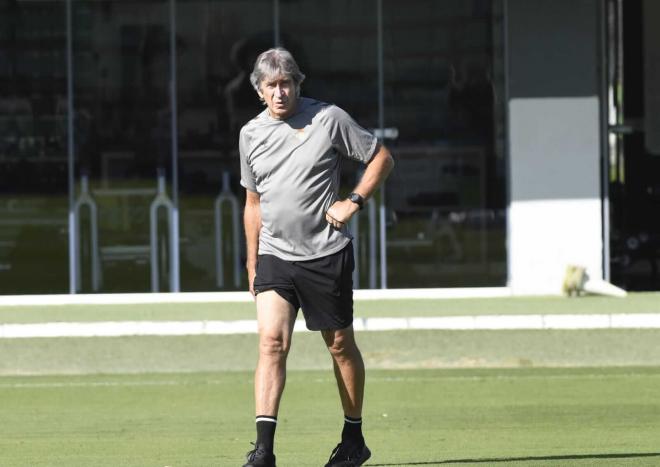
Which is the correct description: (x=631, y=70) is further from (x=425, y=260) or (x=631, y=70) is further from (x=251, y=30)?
(x=251, y=30)

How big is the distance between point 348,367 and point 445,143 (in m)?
9.71

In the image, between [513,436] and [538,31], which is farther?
[538,31]

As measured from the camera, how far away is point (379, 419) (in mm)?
9398

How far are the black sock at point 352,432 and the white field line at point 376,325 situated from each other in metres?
5.38

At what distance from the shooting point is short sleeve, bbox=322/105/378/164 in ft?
22.8

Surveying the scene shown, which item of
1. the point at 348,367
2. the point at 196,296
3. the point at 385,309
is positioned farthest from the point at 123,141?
the point at 348,367

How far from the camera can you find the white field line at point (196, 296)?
16.7 meters

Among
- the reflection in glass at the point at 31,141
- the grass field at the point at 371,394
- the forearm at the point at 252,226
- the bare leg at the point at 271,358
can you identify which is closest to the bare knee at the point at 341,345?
the bare leg at the point at 271,358

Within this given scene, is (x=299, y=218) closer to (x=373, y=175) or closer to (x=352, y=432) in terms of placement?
(x=373, y=175)

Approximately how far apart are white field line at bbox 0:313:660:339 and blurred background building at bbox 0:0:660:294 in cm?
380

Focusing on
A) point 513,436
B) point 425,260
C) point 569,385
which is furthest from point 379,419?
point 425,260

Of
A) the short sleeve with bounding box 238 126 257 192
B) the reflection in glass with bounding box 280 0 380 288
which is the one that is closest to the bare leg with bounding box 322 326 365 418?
the short sleeve with bounding box 238 126 257 192

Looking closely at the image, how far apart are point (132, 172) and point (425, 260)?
122 inches

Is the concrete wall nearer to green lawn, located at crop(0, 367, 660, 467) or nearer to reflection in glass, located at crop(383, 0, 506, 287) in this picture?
reflection in glass, located at crop(383, 0, 506, 287)
